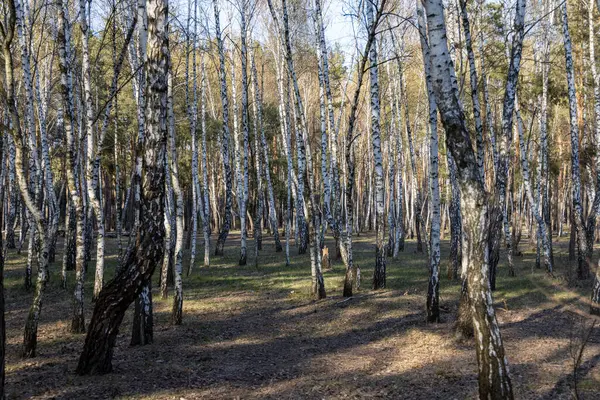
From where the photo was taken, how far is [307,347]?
846cm

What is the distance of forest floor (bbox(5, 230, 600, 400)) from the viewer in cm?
612

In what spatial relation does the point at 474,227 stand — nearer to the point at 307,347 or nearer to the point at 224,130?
the point at 307,347

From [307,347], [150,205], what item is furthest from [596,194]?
[150,205]

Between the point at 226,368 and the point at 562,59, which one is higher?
the point at 562,59

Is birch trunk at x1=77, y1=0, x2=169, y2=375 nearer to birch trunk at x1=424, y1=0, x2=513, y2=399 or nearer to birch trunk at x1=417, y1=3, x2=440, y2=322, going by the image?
birch trunk at x1=424, y1=0, x2=513, y2=399

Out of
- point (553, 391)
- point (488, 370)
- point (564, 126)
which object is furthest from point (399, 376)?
point (564, 126)

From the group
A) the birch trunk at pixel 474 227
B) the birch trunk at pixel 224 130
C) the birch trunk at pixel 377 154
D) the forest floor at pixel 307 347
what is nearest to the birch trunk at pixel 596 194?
the forest floor at pixel 307 347

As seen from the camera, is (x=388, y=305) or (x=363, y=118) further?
(x=363, y=118)

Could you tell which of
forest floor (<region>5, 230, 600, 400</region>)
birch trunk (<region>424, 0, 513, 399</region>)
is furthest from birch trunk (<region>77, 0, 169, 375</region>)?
birch trunk (<region>424, 0, 513, 399</region>)

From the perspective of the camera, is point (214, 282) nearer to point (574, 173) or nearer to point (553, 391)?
point (553, 391)

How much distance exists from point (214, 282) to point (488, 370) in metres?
11.0

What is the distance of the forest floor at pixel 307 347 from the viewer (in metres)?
6.12

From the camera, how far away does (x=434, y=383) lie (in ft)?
20.7

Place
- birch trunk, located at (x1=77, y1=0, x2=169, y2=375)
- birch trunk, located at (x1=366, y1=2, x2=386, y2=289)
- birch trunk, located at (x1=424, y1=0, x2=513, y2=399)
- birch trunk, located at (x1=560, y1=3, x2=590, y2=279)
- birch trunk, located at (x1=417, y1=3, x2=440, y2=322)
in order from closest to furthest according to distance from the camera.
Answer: birch trunk, located at (x1=424, y1=0, x2=513, y2=399), birch trunk, located at (x1=77, y1=0, x2=169, y2=375), birch trunk, located at (x1=417, y1=3, x2=440, y2=322), birch trunk, located at (x1=366, y1=2, x2=386, y2=289), birch trunk, located at (x1=560, y1=3, x2=590, y2=279)
